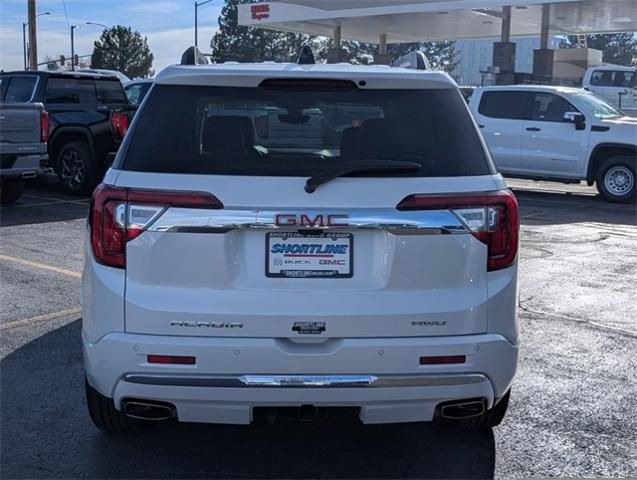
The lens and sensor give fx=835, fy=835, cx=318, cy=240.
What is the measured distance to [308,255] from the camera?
3.45 metres

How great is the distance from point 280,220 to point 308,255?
0.19 m

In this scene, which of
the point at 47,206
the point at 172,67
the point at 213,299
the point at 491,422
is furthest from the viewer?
the point at 47,206

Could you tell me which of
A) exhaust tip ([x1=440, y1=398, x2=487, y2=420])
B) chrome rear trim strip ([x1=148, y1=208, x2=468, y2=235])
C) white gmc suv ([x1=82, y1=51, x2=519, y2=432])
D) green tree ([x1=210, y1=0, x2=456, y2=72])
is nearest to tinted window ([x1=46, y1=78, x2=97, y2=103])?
white gmc suv ([x1=82, y1=51, x2=519, y2=432])

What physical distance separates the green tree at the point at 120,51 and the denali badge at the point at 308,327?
254ft

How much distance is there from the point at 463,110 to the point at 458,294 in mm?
878

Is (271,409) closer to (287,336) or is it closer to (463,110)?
(287,336)

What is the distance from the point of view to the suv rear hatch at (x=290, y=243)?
11.2ft

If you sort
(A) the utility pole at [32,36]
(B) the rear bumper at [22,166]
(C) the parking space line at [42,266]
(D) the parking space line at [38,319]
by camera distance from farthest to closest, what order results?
(A) the utility pole at [32,36] < (B) the rear bumper at [22,166] < (C) the parking space line at [42,266] < (D) the parking space line at [38,319]

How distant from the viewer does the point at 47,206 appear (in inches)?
494

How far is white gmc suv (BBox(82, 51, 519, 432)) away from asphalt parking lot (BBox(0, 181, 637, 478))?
0.58 metres

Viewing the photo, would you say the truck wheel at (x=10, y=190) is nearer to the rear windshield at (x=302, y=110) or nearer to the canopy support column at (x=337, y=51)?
the rear windshield at (x=302, y=110)

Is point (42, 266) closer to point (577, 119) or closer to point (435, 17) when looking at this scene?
point (577, 119)

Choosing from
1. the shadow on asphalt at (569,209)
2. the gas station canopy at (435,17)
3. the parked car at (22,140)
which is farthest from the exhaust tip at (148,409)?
the gas station canopy at (435,17)

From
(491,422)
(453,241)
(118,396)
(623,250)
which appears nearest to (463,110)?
(453,241)
